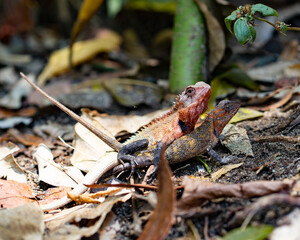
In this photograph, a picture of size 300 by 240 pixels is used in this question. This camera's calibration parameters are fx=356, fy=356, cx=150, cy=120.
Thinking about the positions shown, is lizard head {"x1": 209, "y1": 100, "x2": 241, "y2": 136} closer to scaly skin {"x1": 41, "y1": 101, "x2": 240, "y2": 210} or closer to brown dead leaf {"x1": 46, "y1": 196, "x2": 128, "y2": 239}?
scaly skin {"x1": 41, "y1": 101, "x2": 240, "y2": 210}

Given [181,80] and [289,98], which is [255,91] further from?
[181,80]

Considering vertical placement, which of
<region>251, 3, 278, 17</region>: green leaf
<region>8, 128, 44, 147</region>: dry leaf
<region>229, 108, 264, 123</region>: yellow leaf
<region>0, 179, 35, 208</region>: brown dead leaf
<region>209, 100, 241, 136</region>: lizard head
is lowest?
<region>8, 128, 44, 147</region>: dry leaf

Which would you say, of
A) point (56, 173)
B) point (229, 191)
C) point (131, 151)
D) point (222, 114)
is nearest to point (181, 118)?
point (222, 114)

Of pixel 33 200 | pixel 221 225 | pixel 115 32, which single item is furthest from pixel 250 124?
pixel 115 32

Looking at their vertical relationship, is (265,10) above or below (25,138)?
above

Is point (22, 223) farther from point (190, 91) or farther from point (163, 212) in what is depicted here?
point (190, 91)

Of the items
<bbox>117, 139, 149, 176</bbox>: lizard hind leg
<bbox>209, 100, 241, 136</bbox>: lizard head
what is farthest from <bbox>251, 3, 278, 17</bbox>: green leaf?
<bbox>117, 139, 149, 176</bbox>: lizard hind leg
